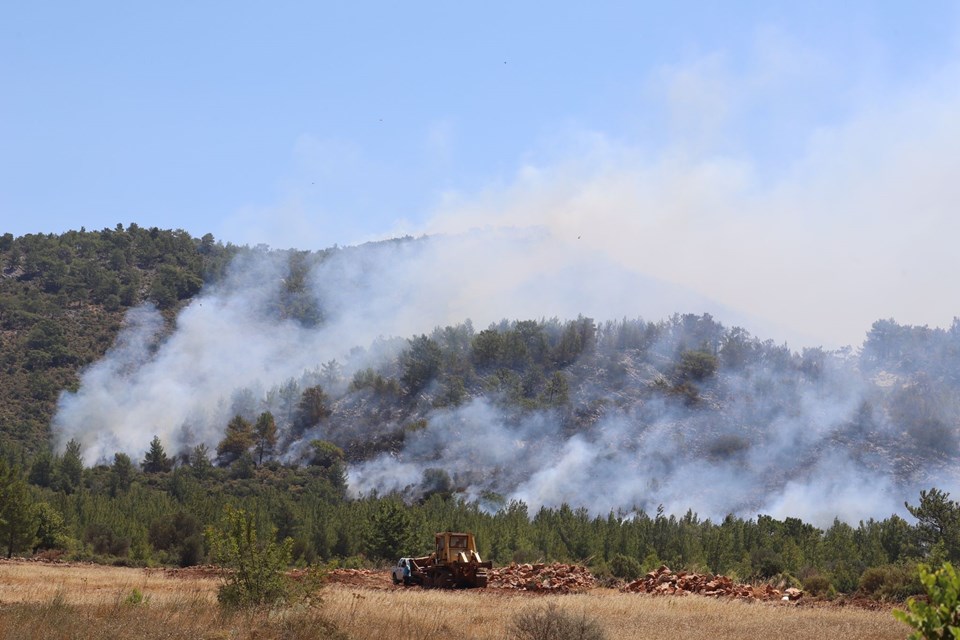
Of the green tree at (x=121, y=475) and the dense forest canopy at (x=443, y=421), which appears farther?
the green tree at (x=121, y=475)

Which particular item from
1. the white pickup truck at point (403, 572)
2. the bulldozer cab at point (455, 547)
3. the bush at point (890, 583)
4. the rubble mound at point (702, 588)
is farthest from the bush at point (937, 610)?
the white pickup truck at point (403, 572)

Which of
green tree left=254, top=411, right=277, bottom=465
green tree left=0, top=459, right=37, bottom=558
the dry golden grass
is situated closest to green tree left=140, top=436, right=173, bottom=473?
green tree left=254, top=411, right=277, bottom=465

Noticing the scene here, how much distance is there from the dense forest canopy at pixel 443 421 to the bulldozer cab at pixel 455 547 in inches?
580

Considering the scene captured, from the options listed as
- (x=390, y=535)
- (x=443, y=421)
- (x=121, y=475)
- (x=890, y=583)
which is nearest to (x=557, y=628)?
(x=890, y=583)

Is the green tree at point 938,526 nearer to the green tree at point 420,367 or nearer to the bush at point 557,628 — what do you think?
the bush at point 557,628

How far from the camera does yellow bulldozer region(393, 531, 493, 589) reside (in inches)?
1328

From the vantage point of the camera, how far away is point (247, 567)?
62.3ft

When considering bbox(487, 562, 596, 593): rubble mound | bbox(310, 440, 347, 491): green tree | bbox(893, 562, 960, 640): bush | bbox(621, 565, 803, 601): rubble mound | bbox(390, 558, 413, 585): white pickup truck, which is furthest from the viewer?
bbox(310, 440, 347, 491): green tree

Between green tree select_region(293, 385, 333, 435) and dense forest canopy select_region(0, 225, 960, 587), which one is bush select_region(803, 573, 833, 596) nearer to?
dense forest canopy select_region(0, 225, 960, 587)

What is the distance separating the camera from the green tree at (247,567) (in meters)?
18.8

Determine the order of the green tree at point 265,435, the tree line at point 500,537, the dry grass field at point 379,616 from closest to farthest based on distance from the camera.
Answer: the dry grass field at point 379,616, the tree line at point 500,537, the green tree at point 265,435

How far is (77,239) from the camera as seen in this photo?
164m

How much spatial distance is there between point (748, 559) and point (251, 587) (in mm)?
33069

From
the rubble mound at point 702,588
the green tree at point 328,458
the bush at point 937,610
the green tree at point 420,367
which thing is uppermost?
the green tree at point 420,367
